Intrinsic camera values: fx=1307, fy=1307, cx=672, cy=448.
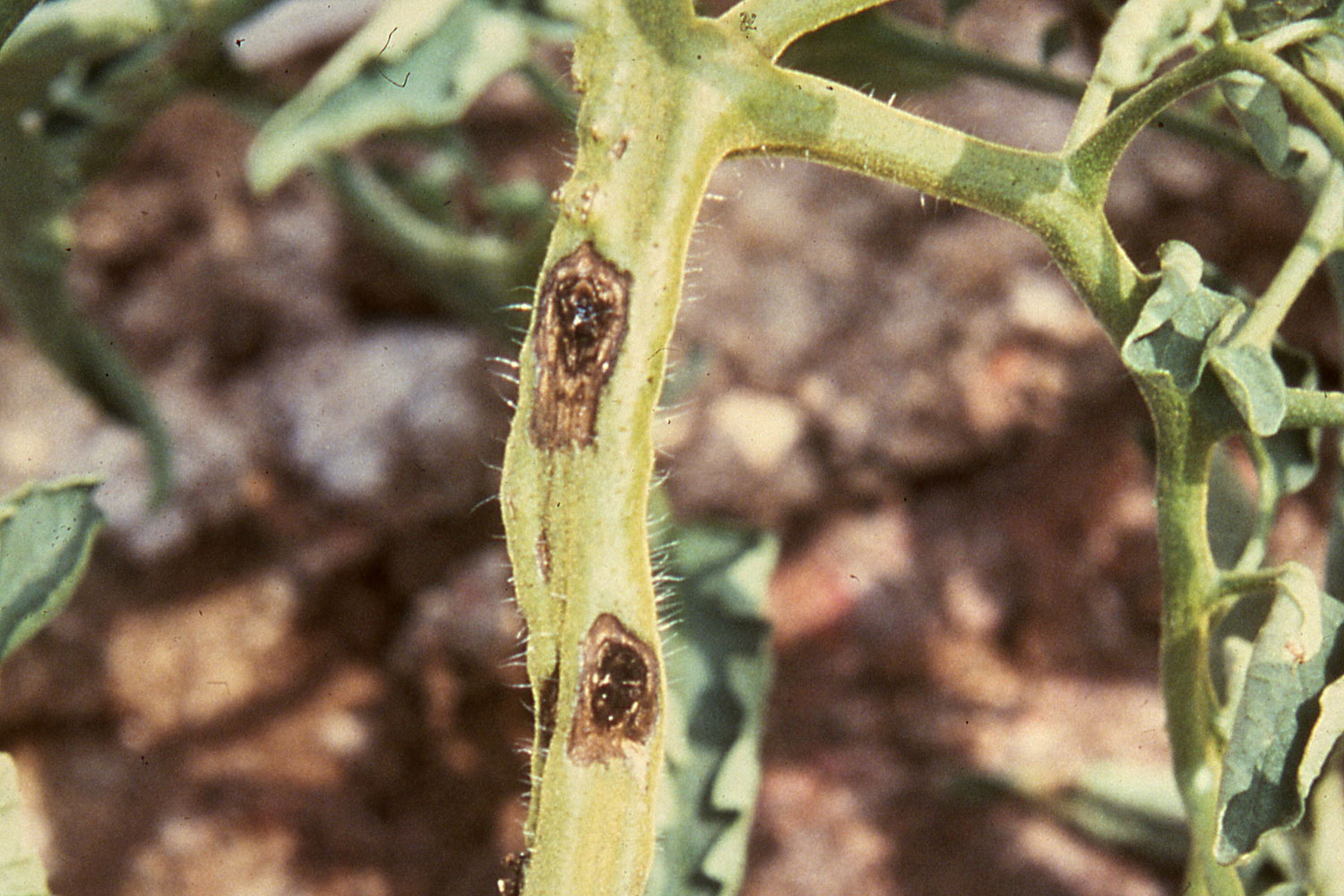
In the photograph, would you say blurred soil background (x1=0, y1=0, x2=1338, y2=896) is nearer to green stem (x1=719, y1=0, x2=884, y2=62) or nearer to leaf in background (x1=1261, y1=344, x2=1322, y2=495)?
leaf in background (x1=1261, y1=344, x2=1322, y2=495)

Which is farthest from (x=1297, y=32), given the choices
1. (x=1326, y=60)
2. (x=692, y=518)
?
(x=692, y=518)

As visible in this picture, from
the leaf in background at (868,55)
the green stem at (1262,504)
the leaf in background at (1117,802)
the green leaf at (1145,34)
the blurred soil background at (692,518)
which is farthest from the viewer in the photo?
the blurred soil background at (692,518)

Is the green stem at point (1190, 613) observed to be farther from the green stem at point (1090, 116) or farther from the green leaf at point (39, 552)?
the green leaf at point (39, 552)

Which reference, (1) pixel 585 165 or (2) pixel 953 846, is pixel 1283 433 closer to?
(1) pixel 585 165

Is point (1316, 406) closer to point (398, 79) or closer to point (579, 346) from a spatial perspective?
point (579, 346)

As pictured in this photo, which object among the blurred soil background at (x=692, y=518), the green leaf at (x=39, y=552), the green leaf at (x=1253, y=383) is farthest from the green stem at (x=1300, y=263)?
the blurred soil background at (x=692, y=518)
